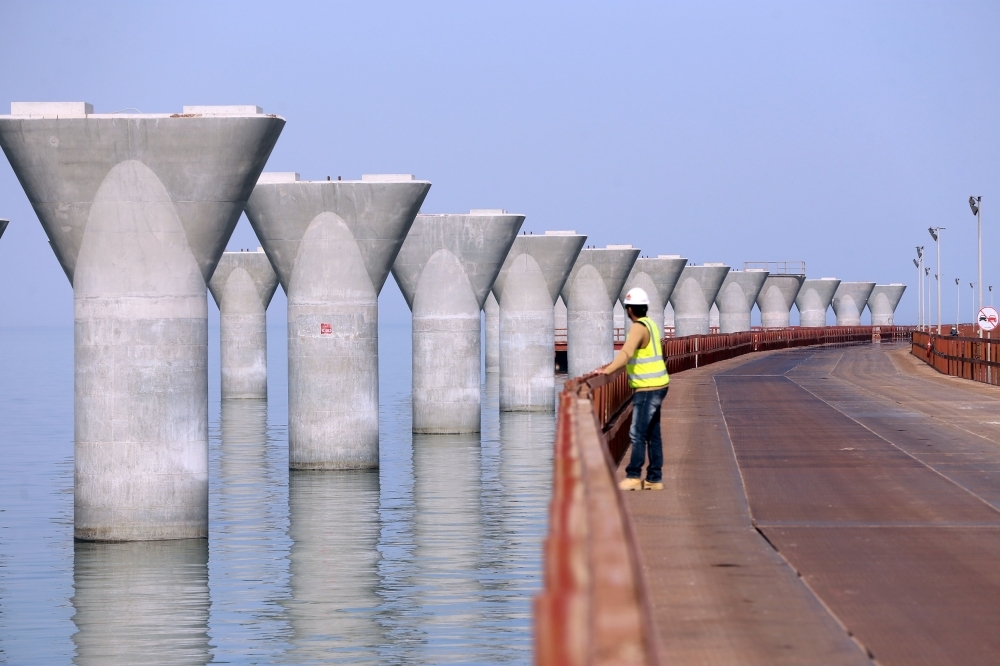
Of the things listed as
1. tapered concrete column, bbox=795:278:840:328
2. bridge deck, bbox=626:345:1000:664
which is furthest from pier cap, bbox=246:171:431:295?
tapered concrete column, bbox=795:278:840:328

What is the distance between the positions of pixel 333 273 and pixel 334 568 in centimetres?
1141

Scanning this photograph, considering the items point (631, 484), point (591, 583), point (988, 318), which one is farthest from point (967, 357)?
point (591, 583)

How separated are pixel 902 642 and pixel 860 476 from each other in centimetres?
937

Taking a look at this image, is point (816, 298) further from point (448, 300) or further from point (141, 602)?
point (141, 602)

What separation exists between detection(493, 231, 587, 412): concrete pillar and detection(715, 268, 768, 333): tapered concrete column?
53466 mm

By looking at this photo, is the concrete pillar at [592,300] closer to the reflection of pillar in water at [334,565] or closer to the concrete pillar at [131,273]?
the reflection of pillar in water at [334,565]

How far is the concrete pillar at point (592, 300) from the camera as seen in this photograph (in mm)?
66562

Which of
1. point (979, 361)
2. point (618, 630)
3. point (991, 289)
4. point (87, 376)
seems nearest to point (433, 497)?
point (87, 376)

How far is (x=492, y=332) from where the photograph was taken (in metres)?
92.8

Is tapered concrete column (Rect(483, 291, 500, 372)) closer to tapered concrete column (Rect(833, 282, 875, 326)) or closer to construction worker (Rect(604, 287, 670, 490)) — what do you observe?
tapered concrete column (Rect(833, 282, 875, 326))

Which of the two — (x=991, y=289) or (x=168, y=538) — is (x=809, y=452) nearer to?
(x=168, y=538)

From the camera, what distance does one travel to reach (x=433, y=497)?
105 feet

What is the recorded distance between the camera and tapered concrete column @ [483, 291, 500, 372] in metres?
88.3

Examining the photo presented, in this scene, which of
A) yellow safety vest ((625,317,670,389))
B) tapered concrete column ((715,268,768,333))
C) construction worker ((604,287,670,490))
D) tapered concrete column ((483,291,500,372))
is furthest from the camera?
tapered concrete column ((715,268,768,333))
